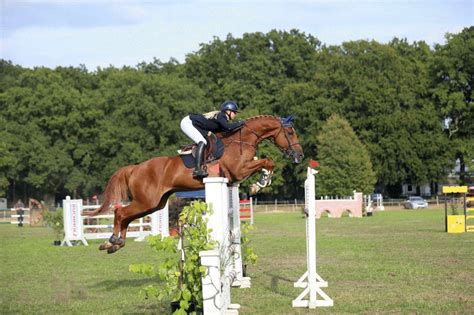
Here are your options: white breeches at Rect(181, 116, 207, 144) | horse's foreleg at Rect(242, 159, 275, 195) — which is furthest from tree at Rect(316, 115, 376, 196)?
white breeches at Rect(181, 116, 207, 144)

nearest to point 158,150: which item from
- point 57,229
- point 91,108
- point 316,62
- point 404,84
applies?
point 91,108

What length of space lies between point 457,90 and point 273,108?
16028mm

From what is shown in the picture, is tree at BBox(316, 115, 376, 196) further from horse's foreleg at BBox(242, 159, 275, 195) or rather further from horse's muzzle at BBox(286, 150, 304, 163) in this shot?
horse's foreleg at BBox(242, 159, 275, 195)

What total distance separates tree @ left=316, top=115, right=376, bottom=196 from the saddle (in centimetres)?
4930

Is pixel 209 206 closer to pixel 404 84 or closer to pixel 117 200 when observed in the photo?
pixel 117 200

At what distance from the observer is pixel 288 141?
39.1ft

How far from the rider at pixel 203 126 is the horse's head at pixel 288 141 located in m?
0.84

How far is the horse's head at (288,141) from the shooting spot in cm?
1189

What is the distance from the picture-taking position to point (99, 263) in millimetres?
16312

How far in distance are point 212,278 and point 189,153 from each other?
353 centimetres

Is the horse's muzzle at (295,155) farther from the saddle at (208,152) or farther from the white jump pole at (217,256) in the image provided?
the white jump pole at (217,256)

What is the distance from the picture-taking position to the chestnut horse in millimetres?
11344

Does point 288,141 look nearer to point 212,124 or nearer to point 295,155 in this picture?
point 295,155

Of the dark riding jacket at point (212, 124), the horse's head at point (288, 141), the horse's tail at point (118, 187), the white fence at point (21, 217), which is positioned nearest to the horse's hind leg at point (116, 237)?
the horse's tail at point (118, 187)
